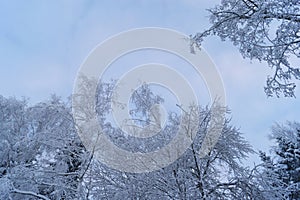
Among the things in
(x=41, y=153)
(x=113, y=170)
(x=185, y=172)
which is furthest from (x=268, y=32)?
(x=41, y=153)

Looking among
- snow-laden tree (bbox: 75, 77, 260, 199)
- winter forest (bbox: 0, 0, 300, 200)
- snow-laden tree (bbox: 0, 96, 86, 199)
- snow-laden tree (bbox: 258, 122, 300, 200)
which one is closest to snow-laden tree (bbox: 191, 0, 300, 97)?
winter forest (bbox: 0, 0, 300, 200)

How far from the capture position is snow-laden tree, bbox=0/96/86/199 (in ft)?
28.3

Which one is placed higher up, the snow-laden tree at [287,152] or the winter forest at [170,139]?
the snow-laden tree at [287,152]

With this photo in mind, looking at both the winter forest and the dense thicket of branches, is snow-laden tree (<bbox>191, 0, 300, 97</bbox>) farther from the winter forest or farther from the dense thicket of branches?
the dense thicket of branches

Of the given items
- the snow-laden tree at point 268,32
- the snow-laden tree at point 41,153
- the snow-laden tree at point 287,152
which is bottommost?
the snow-laden tree at point 268,32

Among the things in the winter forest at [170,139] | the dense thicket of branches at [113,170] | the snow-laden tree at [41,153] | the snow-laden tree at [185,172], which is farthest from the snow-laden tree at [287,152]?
the snow-laden tree at [41,153]

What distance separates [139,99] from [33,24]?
27.5ft

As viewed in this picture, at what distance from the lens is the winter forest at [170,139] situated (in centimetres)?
373

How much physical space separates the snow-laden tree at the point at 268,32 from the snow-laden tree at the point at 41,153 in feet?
19.8

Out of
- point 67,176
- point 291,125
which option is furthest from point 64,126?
point 291,125

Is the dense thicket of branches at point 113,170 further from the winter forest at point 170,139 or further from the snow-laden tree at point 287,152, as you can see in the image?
the snow-laden tree at point 287,152

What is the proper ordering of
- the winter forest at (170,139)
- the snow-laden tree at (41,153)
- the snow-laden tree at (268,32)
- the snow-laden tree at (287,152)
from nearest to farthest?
the snow-laden tree at (268,32)
the winter forest at (170,139)
the snow-laden tree at (41,153)
the snow-laden tree at (287,152)

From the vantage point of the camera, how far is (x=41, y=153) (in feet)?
36.1

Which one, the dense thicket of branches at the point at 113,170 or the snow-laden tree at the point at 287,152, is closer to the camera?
the dense thicket of branches at the point at 113,170
